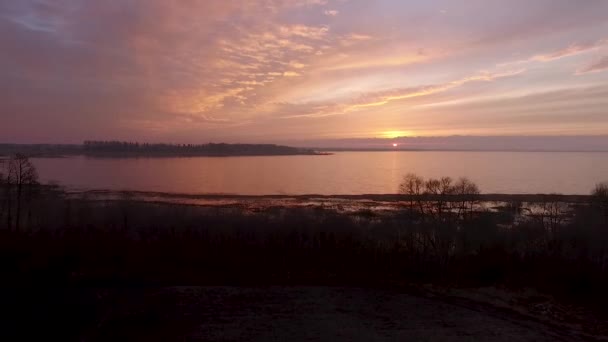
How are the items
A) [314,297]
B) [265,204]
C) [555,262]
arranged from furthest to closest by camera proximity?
[265,204], [555,262], [314,297]

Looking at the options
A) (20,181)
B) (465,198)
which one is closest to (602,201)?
(465,198)

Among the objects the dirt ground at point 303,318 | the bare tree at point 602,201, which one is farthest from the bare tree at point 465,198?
the dirt ground at point 303,318

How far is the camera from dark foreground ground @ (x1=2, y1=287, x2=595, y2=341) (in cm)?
953

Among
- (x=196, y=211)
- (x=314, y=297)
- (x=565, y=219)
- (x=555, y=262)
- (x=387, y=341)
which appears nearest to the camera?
(x=387, y=341)

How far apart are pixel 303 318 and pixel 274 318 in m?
0.69

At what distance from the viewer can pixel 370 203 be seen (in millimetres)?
37062

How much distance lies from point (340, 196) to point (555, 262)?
87.8 ft

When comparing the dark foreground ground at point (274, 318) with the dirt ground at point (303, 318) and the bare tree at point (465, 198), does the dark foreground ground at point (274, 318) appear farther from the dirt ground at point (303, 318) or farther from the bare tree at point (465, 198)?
the bare tree at point (465, 198)

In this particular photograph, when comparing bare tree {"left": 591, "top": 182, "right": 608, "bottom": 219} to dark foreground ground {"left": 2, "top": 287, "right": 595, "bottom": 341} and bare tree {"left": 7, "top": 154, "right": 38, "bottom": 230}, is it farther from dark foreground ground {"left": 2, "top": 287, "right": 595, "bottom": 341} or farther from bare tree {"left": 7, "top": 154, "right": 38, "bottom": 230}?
bare tree {"left": 7, "top": 154, "right": 38, "bottom": 230}

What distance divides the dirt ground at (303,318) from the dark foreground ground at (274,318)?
2cm

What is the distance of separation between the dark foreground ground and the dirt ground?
22mm

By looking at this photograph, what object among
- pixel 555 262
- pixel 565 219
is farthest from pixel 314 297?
pixel 565 219

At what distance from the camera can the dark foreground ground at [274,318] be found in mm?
9531

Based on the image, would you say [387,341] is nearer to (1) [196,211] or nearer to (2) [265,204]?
(1) [196,211]
